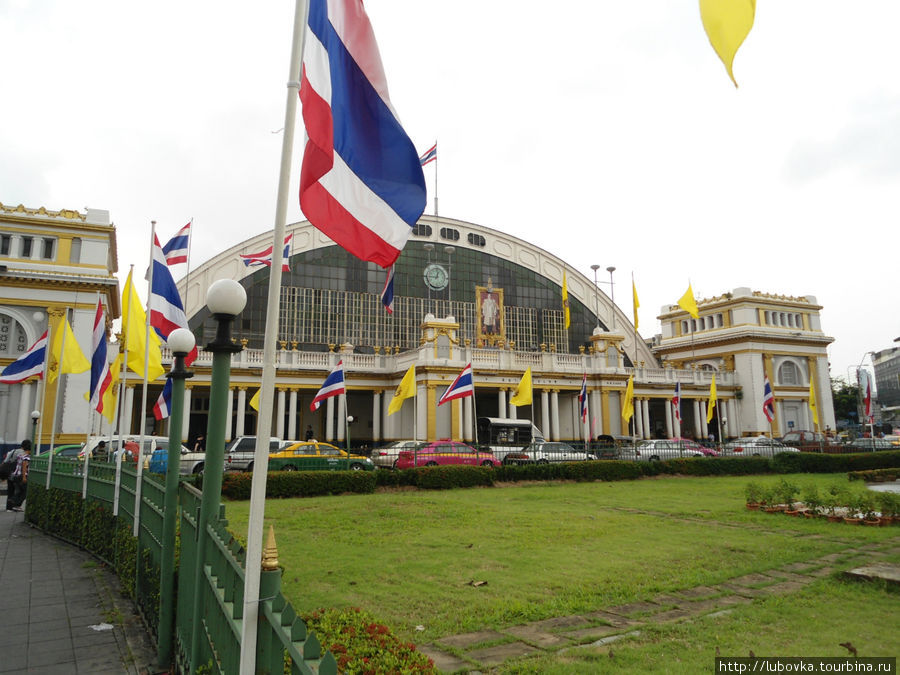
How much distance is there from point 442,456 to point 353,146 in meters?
21.1

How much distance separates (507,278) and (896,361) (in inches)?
5061

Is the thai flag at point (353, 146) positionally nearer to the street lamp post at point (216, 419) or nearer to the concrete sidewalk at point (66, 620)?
the street lamp post at point (216, 419)

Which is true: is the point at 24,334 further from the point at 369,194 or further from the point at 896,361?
the point at 896,361

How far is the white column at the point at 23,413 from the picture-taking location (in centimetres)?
2948

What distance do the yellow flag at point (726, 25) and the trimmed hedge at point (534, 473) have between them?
16.3m

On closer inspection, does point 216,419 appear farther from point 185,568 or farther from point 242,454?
point 242,454

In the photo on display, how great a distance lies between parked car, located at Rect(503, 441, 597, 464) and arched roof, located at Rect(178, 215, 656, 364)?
21.5 metres

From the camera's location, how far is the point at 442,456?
24219mm

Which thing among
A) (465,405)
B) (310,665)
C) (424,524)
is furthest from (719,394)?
(310,665)

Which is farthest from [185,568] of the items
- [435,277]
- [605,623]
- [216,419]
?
[435,277]

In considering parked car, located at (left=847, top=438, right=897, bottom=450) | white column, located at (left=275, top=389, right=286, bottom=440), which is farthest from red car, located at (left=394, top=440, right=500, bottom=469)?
parked car, located at (left=847, top=438, right=897, bottom=450)

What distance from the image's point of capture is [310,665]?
2.20 metres

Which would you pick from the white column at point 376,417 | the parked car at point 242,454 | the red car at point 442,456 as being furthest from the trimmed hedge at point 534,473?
the white column at point 376,417

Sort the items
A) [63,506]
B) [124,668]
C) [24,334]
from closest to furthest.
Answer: [124,668], [63,506], [24,334]
